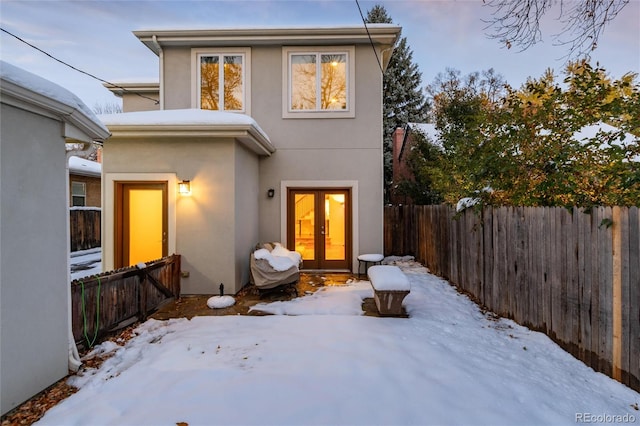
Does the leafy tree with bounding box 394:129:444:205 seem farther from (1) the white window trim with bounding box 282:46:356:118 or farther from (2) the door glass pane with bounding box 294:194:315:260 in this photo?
(2) the door glass pane with bounding box 294:194:315:260

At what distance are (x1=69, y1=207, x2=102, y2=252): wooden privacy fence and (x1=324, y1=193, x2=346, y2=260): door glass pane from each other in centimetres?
977

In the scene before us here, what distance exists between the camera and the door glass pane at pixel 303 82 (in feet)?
26.5

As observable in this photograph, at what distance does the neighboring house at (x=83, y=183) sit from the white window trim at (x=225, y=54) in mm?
9166

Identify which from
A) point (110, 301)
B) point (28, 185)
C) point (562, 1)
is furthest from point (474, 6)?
point (110, 301)

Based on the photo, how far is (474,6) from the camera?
190 inches

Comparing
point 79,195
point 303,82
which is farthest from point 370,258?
point 79,195

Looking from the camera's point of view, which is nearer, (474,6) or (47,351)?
(47,351)

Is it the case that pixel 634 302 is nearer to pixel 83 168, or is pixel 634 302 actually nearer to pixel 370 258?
pixel 370 258

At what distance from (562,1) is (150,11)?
33.1 feet

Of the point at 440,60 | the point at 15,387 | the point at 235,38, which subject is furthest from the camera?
the point at 440,60

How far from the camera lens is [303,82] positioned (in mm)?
8133

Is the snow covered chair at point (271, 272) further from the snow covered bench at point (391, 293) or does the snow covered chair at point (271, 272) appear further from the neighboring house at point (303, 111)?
the snow covered bench at point (391, 293)

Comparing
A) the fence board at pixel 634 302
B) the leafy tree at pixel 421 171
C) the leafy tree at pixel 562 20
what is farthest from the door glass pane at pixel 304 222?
the fence board at pixel 634 302

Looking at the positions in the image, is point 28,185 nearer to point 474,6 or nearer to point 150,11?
point 474,6
